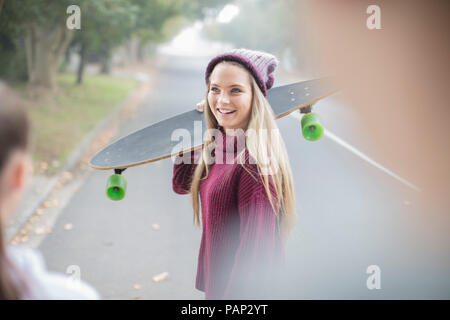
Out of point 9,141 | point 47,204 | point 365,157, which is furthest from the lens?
point 365,157

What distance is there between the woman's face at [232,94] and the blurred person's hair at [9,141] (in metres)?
1.01

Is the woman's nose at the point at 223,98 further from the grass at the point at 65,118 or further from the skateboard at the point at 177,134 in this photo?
the grass at the point at 65,118

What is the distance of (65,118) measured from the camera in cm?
1046

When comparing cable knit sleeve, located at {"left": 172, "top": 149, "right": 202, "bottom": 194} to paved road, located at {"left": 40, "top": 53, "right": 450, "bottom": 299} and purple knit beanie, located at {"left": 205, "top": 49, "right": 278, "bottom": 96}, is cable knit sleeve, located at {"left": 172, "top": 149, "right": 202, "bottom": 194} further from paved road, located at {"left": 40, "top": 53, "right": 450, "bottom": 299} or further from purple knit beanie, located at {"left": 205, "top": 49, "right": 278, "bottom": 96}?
paved road, located at {"left": 40, "top": 53, "right": 450, "bottom": 299}

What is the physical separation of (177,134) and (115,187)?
18.2 inches

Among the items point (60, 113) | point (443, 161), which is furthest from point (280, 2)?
point (443, 161)

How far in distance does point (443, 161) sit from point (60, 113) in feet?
30.9

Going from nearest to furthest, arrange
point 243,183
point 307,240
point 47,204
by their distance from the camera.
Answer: point 243,183 → point 307,240 → point 47,204

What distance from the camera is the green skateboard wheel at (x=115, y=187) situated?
83.3 inches

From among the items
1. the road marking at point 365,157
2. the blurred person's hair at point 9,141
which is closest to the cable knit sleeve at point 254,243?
the blurred person's hair at point 9,141

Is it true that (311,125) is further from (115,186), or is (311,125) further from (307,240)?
(307,240)

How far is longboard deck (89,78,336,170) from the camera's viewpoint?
2.13 meters

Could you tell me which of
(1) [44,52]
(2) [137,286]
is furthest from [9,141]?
(1) [44,52]
